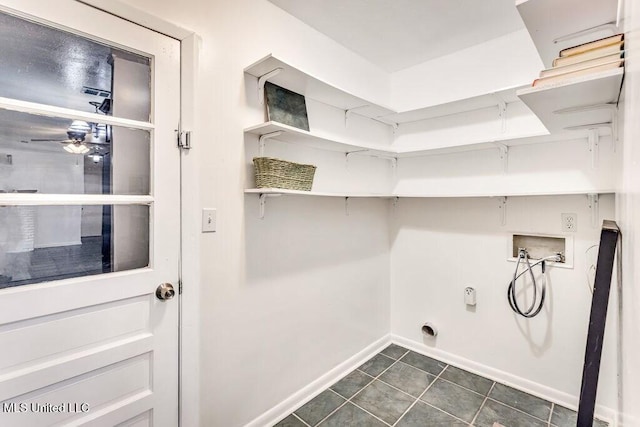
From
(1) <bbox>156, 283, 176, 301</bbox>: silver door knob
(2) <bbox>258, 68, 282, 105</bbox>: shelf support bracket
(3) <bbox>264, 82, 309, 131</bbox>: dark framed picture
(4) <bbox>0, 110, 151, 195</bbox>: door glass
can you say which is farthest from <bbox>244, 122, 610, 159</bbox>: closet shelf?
(1) <bbox>156, 283, 176, 301</bbox>: silver door knob

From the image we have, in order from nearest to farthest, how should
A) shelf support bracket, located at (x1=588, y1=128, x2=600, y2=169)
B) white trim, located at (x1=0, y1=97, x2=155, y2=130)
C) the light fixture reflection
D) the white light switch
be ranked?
white trim, located at (x1=0, y1=97, x2=155, y2=130), the light fixture reflection, the white light switch, shelf support bracket, located at (x1=588, y1=128, x2=600, y2=169)

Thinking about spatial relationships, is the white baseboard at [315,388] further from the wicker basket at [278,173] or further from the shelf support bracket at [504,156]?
the shelf support bracket at [504,156]

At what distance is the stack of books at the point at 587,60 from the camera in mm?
1060

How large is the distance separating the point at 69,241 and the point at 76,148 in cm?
35

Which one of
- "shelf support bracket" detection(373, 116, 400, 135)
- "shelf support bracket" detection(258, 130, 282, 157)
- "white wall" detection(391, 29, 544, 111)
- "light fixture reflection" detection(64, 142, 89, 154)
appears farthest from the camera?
"shelf support bracket" detection(373, 116, 400, 135)

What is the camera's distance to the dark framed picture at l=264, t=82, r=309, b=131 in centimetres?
177

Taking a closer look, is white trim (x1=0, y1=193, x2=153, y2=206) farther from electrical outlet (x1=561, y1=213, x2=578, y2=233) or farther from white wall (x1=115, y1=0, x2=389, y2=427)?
electrical outlet (x1=561, y1=213, x2=578, y2=233)

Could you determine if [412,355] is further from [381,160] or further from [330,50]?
[330,50]

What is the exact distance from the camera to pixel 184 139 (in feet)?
4.53

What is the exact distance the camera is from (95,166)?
1.18 m

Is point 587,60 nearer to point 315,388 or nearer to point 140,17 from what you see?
point 140,17

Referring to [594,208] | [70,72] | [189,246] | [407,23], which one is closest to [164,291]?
[189,246]

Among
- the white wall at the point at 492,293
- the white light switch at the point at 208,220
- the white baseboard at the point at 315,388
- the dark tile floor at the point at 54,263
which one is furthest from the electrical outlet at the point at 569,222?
the dark tile floor at the point at 54,263

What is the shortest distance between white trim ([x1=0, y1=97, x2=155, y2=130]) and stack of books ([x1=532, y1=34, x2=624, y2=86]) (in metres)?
1.65
